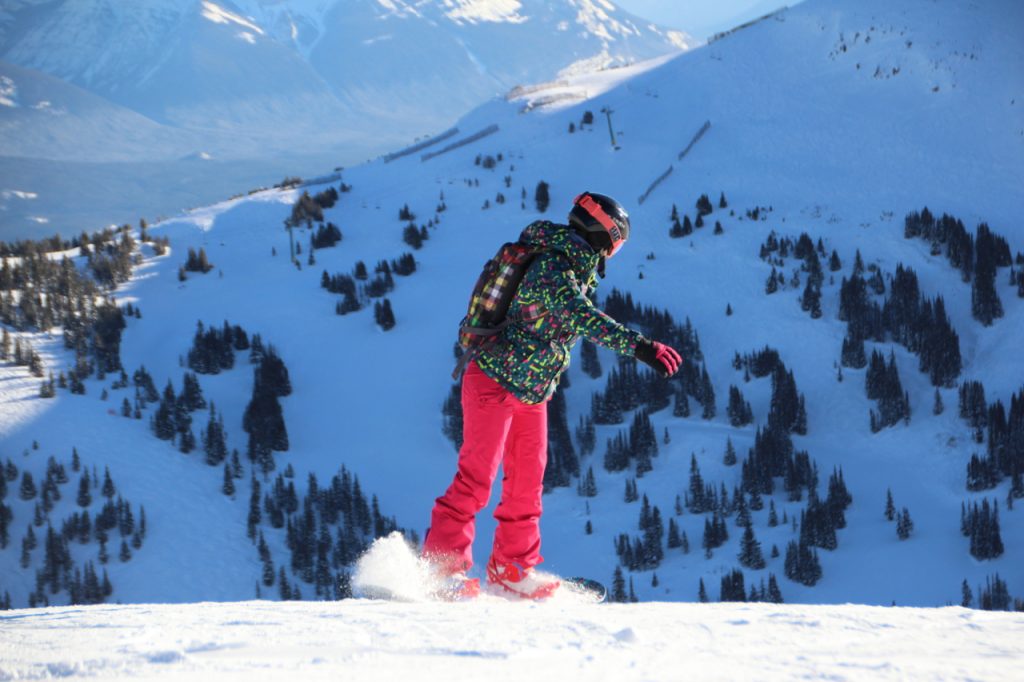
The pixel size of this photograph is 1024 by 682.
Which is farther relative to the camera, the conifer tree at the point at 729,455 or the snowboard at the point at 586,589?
the conifer tree at the point at 729,455

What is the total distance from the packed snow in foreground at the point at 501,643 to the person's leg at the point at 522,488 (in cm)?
108

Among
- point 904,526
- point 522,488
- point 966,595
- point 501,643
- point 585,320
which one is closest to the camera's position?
point 501,643

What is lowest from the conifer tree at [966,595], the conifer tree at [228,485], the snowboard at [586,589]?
the conifer tree at [966,595]

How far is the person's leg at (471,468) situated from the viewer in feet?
15.7

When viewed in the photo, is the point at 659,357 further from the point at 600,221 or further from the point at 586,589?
the point at 586,589

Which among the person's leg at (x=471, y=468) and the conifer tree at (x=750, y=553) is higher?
the person's leg at (x=471, y=468)

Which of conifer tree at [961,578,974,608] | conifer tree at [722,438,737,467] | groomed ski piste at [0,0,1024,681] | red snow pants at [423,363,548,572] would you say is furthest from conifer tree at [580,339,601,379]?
red snow pants at [423,363,548,572]

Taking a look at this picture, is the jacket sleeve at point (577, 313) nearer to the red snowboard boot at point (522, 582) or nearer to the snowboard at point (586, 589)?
the red snowboard boot at point (522, 582)

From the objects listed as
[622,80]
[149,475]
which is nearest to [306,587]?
[149,475]

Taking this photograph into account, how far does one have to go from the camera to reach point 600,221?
4.70 meters

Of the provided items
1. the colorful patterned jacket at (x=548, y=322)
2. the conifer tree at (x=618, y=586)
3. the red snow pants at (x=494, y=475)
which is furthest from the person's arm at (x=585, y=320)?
the conifer tree at (x=618, y=586)

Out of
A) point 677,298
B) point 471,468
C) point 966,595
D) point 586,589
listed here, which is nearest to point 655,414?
point 677,298

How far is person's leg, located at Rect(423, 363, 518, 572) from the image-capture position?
4781 mm

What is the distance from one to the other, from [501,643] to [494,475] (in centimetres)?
194
